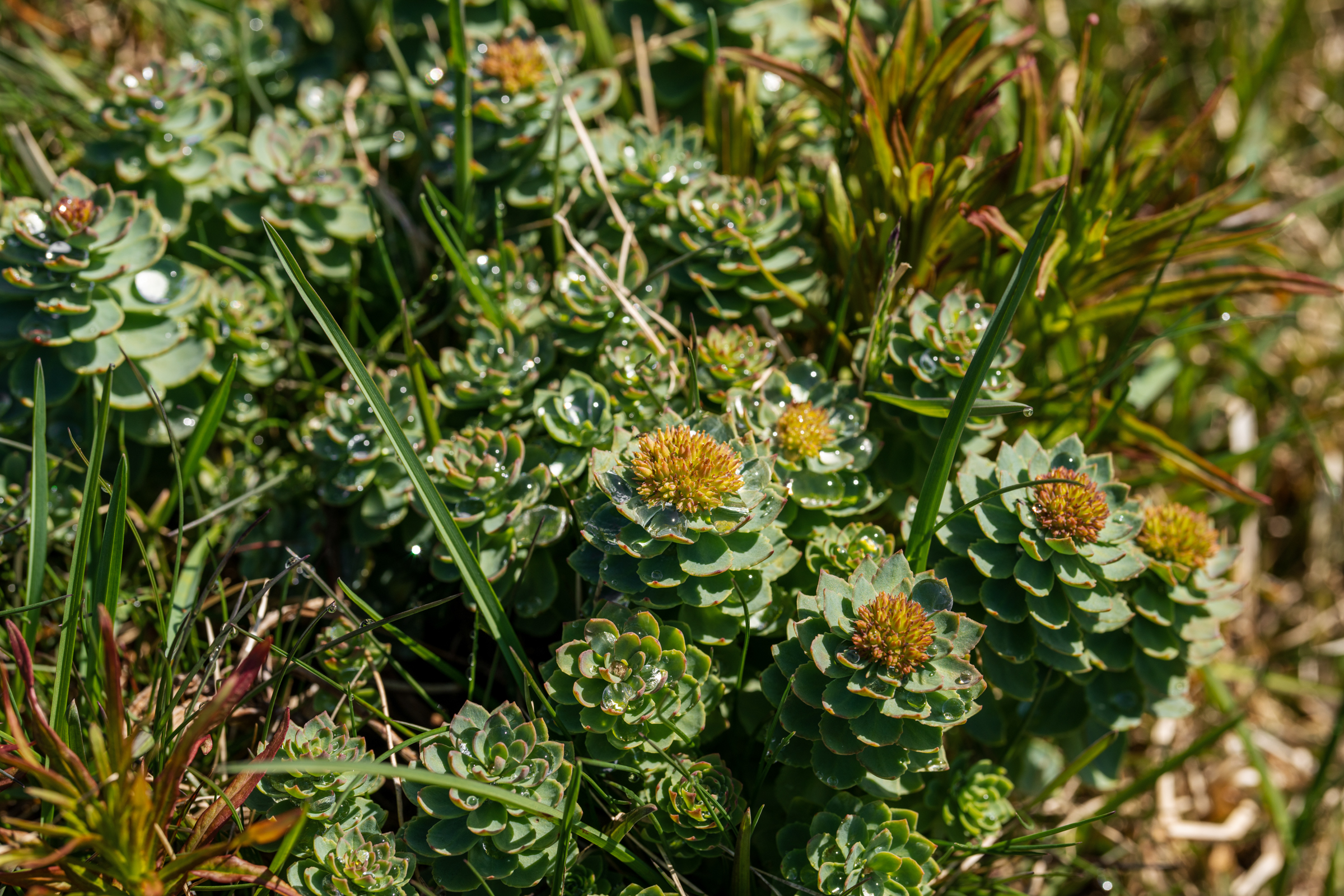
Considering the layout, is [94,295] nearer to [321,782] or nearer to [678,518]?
[321,782]

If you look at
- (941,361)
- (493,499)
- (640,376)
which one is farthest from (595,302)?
(941,361)

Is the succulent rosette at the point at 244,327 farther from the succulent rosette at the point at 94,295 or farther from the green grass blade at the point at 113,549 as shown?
the green grass blade at the point at 113,549

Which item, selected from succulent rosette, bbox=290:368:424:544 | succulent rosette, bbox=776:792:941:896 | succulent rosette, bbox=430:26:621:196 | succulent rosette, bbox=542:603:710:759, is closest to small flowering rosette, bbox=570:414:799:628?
succulent rosette, bbox=542:603:710:759

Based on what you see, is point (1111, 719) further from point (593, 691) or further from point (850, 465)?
point (593, 691)

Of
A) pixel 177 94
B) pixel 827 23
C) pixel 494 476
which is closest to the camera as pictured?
pixel 494 476

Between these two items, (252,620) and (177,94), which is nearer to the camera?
(252,620)

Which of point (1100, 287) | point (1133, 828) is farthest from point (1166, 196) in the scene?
point (1133, 828)

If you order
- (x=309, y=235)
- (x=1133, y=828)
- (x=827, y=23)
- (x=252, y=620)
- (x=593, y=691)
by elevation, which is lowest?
(x=1133, y=828)
